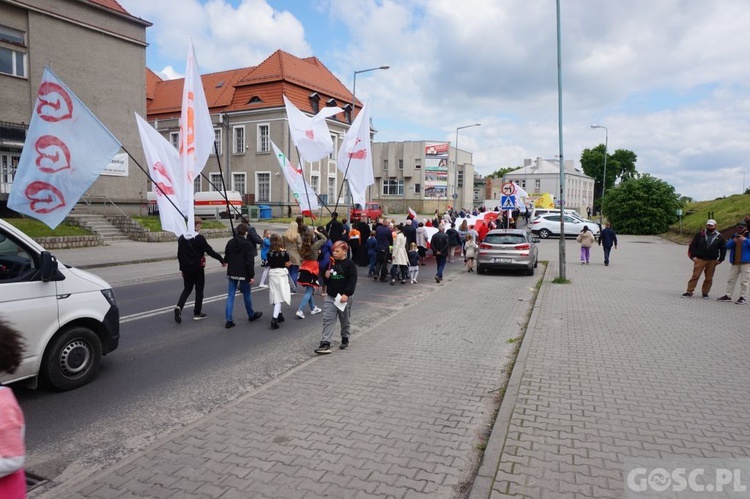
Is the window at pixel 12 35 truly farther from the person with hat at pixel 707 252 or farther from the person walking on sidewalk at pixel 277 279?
the person with hat at pixel 707 252

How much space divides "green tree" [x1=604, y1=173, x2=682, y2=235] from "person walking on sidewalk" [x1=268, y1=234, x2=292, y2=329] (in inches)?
1628

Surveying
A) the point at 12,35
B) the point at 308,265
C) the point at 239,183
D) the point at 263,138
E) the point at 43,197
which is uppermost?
the point at 12,35

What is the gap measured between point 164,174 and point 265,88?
40200 millimetres

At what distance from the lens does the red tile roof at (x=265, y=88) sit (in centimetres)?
4541

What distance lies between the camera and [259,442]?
4.43 meters

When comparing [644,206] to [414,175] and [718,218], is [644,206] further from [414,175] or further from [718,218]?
[414,175]

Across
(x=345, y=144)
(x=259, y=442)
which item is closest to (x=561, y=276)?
(x=345, y=144)

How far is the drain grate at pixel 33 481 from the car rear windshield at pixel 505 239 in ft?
47.2

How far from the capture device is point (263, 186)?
46250mm

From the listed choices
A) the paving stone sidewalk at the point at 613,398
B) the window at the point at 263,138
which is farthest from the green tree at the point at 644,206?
the paving stone sidewalk at the point at 613,398

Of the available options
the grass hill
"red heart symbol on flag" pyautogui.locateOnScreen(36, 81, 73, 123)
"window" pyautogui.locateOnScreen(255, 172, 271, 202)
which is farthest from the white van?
"window" pyautogui.locateOnScreen(255, 172, 271, 202)

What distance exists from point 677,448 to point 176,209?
7.51 metres

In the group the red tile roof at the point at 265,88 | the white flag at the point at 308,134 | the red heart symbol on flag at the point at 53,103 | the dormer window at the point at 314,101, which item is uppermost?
the red tile roof at the point at 265,88

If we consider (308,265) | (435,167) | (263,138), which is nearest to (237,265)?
(308,265)
